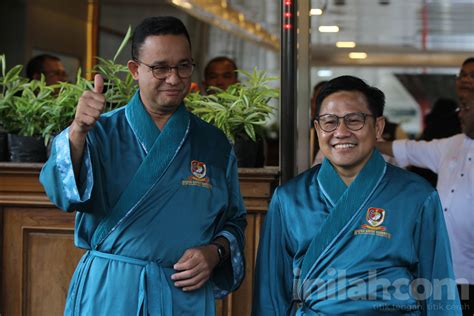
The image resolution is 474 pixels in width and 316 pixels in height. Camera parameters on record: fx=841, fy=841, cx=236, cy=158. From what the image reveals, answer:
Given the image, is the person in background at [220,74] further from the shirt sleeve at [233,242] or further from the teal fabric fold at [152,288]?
the teal fabric fold at [152,288]

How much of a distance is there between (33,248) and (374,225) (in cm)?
149

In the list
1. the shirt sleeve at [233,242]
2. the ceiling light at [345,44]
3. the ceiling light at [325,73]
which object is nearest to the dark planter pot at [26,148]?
the shirt sleeve at [233,242]

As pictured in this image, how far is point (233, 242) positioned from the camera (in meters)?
2.45

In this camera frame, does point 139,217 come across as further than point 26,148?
No

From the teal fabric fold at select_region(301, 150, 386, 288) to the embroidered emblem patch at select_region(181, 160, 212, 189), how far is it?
334 mm

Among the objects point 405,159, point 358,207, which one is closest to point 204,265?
point 358,207

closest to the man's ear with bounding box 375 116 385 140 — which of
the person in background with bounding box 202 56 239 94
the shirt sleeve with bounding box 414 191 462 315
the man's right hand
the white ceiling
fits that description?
the shirt sleeve with bounding box 414 191 462 315

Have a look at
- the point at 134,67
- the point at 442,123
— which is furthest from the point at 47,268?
the point at 442,123

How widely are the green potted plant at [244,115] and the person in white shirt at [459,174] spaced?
33.1 inches

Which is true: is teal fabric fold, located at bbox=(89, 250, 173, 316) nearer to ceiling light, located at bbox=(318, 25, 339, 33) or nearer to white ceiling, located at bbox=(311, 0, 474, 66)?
white ceiling, located at bbox=(311, 0, 474, 66)

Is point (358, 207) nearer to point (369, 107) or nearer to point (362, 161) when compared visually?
point (362, 161)

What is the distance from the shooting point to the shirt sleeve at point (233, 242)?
Answer: 2477 millimetres

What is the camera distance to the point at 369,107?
8.02ft

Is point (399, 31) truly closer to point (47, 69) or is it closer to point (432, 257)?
point (47, 69)
